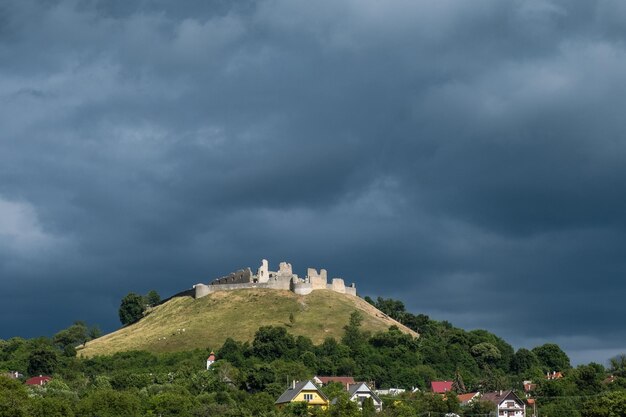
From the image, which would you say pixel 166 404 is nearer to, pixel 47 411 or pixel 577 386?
pixel 47 411

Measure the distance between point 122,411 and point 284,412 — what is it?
18768 millimetres

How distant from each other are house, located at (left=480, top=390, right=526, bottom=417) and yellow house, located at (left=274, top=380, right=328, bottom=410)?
2366 cm

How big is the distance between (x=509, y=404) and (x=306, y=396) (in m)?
29.1

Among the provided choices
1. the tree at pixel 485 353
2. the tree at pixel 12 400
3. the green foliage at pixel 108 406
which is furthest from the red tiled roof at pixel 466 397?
the tree at pixel 12 400

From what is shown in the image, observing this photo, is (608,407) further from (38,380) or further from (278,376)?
(38,380)

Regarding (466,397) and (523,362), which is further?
(523,362)

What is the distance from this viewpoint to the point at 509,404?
145 meters

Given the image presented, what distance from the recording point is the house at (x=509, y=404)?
14312 centimetres

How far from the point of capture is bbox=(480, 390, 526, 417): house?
143125mm

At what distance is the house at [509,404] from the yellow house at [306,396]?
2366 centimetres

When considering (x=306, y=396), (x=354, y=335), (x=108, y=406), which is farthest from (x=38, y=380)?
(x=354, y=335)

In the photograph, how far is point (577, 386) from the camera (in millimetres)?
150000

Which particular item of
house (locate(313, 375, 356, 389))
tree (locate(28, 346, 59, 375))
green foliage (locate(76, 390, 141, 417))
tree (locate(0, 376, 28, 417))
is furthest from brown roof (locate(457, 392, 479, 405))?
tree (locate(28, 346, 59, 375))

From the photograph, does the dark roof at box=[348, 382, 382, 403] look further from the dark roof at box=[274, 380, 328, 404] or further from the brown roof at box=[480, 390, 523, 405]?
the brown roof at box=[480, 390, 523, 405]
